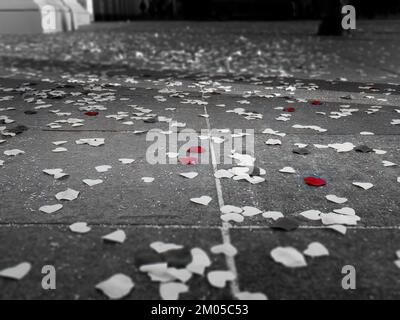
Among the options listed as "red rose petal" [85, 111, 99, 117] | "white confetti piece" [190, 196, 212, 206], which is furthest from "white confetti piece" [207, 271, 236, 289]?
"red rose petal" [85, 111, 99, 117]

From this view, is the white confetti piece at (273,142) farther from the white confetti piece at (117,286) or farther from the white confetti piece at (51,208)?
the white confetti piece at (117,286)

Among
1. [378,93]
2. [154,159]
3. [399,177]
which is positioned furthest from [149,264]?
[378,93]

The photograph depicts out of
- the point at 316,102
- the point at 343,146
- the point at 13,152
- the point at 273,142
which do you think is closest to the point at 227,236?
the point at 273,142

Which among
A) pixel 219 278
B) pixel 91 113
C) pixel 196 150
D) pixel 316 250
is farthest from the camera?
pixel 91 113

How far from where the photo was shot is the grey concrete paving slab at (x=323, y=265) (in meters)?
1.78

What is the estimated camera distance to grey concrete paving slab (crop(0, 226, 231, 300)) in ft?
5.77

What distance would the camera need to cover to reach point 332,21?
624 inches

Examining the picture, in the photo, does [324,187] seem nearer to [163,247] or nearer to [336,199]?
[336,199]

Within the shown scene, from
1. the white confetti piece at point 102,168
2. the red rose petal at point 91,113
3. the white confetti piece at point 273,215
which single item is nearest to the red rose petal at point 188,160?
the white confetti piece at point 102,168

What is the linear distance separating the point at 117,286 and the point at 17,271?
1.68 feet

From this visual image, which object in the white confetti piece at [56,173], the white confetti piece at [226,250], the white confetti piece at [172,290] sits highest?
the white confetti piece at [56,173]

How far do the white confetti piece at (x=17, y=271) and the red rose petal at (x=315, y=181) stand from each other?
75.7 inches

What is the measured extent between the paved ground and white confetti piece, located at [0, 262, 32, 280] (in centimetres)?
4

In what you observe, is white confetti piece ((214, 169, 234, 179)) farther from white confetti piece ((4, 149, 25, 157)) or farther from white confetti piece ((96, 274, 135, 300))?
white confetti piece ((4, 149, 25, 157))
